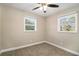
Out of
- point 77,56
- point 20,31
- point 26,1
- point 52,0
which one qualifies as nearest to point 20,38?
point 20,31

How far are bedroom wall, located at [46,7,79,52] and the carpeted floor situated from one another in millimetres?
116

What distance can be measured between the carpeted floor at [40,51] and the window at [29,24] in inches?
13.2

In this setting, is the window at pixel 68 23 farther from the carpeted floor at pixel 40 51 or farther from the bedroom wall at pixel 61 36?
the carpeted floor at pixel 40 51

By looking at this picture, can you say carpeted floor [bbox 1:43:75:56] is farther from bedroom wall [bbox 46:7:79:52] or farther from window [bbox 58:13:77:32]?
window [bbox 58:13:77:32]

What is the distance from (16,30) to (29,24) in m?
0.26

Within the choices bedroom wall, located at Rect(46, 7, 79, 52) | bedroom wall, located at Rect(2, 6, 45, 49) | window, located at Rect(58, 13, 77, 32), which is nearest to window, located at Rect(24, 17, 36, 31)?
bedroom wall, located at Rect(2, 6, 45, 49)

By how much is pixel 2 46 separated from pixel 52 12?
1.07m

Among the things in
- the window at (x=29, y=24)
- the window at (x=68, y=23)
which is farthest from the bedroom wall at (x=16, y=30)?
the window at (x=68, y=23)

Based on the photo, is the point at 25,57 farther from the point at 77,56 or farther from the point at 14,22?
the point at 77,56

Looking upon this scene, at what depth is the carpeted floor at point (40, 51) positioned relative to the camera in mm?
1742

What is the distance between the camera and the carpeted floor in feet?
5.72

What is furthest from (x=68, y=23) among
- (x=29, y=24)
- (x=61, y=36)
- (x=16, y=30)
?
(x=16, y=30)

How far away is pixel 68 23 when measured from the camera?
1748 mm

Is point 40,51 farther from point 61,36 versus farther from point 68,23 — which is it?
point 68,23
